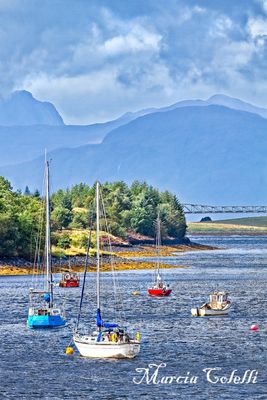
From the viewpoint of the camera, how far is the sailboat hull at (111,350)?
244 ft

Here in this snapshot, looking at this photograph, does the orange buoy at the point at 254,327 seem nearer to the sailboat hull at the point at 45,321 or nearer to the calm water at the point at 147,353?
the calm water at the point at 147,353

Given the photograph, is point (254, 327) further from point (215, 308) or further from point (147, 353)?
point (147, 353)

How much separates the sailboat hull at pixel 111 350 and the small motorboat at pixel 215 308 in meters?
32.0

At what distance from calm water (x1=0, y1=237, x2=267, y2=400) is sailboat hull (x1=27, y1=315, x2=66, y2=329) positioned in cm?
115

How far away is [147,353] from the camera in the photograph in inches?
3086

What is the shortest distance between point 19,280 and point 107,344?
8487 centimetres

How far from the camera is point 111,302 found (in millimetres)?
122312

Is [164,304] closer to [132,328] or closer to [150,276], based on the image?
[132,328]

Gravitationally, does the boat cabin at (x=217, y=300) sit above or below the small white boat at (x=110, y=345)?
above

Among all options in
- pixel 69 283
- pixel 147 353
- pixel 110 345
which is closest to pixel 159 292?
pixel 69 283

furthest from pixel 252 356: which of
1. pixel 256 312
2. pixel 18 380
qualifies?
pixel 256 312

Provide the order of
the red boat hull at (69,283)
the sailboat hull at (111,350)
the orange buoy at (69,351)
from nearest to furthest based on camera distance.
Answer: the sailboat hull at (111,350)
the orange buoy at (69,351)
the red boat hull at (69,283)

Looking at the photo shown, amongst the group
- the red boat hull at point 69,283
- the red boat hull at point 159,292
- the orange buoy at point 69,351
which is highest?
the red boat hull at point 69,283
